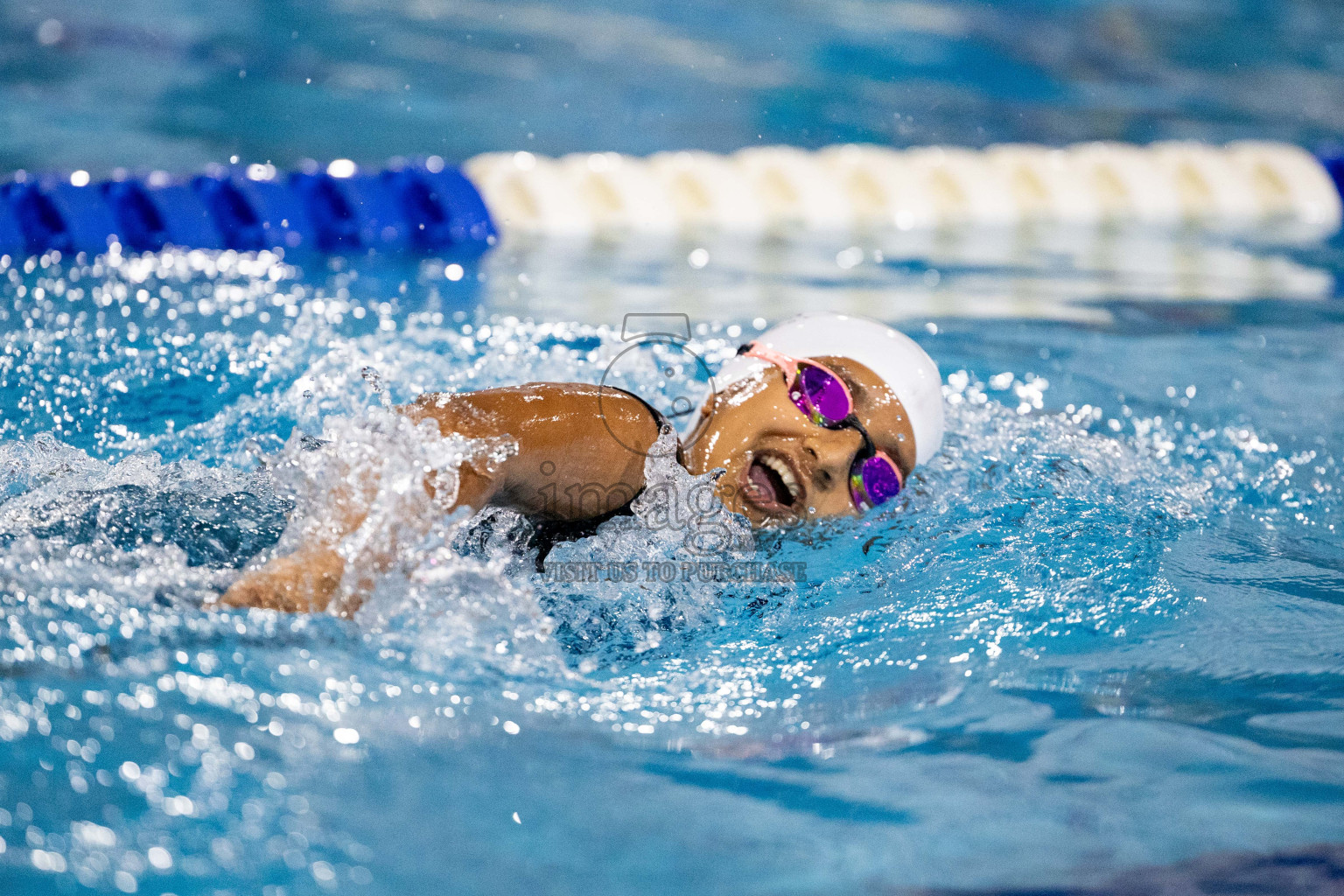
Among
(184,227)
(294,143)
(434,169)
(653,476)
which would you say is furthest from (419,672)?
(294,143)

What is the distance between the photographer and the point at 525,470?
1804mm

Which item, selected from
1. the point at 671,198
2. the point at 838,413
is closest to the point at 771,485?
the point at 838,413

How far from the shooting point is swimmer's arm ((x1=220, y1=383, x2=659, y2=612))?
1542mm

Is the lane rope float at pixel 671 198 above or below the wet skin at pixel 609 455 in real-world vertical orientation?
above

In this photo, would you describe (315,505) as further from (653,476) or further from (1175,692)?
(1175,692)

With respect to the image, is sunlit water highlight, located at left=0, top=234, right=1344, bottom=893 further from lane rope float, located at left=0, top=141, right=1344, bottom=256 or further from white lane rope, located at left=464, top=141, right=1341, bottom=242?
white lane rope, located at left=464, top=141, right=1341, bottom=242

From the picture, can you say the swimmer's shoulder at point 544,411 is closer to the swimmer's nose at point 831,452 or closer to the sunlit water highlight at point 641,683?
the sunlit water highlight at point 641,683

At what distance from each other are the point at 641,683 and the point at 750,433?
59cm

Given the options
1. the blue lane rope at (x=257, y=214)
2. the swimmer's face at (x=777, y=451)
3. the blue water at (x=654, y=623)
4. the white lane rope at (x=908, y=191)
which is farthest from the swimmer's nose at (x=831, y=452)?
the white lane rope at (x=908, y=191)

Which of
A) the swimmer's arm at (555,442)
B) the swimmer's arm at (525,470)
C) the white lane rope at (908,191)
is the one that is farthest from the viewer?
the white lane rope at (908,191)

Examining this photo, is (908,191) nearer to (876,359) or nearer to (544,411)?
(876,359)

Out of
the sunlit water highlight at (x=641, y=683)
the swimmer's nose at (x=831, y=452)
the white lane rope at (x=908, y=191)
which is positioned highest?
the white lane rope at (x=908, y=191)

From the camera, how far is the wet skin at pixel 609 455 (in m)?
1.58

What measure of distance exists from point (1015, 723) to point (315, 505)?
3.43 feet
